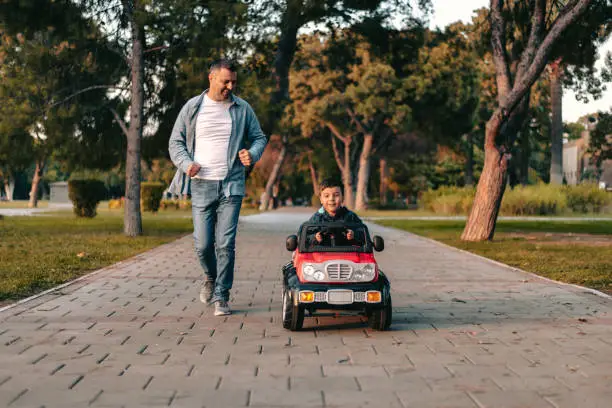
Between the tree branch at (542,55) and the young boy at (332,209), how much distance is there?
1128 cm

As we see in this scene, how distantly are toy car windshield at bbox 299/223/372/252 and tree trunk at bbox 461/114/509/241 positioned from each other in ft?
38.4

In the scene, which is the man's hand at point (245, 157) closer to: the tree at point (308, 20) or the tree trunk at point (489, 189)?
the tree trunk at point (489, 189)

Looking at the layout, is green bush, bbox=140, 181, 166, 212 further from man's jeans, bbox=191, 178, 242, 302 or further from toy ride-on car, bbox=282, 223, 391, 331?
toy ride-on car, bbox=282, 223, 391, 331

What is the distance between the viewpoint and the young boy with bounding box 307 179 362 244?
7.10 m

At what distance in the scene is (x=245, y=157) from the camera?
290 inches

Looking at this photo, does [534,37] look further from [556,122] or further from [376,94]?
[376,94]

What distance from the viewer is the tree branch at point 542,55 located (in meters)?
16.7

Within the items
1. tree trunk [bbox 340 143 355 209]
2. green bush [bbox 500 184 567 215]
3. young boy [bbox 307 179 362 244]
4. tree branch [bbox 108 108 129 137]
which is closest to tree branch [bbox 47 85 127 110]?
tree branch [bbox 108 108 129 137]

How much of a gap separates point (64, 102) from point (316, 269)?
15.4 meters

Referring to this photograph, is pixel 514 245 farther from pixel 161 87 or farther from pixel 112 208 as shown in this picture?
→ pixel 112 208

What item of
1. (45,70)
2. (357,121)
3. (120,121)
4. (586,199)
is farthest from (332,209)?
(357,121)

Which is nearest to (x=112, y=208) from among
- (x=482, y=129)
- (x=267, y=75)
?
(x=482, y=129)

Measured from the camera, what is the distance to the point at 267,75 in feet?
76.4

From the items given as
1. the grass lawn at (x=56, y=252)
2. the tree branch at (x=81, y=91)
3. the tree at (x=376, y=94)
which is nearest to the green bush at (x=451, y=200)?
the tree at (x=376, y=94)
